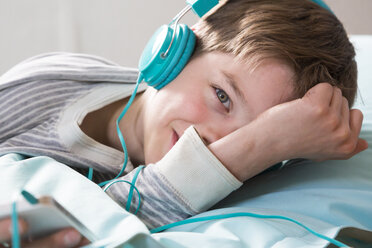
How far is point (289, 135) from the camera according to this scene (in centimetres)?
86

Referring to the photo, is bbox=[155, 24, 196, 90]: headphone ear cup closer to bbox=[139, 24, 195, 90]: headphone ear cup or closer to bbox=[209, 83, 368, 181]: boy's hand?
bbox=[139, 24, 195, 90]: headphone ear cup

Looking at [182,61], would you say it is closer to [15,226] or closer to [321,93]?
[321,93]

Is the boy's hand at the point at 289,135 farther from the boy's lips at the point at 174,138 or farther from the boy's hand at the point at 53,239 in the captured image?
the boy's hand at the point at 53,239

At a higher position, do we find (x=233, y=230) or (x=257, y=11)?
(x=257, y=11)

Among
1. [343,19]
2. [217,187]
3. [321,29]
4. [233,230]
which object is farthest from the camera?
[343,19]

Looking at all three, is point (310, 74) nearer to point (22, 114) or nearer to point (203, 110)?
→ point (203, 110)

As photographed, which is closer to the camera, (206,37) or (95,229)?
(95,229)

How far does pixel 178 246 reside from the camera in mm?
614

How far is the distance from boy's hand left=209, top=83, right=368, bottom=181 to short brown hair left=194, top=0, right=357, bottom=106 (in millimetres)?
60

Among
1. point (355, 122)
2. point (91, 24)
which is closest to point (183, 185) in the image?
point (355, 122)

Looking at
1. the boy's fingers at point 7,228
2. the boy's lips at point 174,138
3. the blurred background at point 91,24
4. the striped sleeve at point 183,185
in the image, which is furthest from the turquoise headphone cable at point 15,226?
the blurred background at point 91,24

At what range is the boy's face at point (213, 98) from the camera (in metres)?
0.89

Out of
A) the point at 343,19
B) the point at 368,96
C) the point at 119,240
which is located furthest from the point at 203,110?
the point at 343,19

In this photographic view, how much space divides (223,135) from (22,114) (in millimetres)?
490
